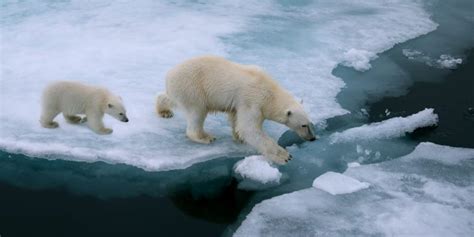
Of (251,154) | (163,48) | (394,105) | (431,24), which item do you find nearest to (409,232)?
(251,154)

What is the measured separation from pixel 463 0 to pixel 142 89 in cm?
729

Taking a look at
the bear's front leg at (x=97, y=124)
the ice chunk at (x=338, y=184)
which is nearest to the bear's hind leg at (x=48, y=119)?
the bear's front leg at (x=97, y=124)

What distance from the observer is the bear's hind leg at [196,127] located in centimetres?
447

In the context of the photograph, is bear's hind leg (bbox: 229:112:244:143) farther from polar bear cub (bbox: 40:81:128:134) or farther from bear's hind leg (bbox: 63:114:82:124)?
bear's hind leg (bbox: 63:114:82:124)

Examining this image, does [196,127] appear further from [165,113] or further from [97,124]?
[97,124]

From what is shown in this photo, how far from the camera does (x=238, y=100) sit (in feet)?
14.4

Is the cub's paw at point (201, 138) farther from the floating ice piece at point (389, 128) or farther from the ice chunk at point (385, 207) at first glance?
the floating ice piece at point (389, 128)

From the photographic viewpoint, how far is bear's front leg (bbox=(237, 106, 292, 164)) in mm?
4312

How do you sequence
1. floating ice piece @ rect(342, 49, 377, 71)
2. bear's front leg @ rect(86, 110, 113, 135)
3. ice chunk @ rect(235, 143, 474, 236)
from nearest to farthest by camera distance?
ice chunk @ rect(235, 143, 474, 236) < bear's front leg @ rect(86, 110, 113, 135) < floating ice piece @ rect(342, 49, 377, 71)

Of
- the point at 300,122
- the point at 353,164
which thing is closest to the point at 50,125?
the point at 300,122

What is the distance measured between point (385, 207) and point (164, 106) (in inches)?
82.6

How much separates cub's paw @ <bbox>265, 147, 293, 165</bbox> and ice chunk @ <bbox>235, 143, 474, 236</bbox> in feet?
1.36

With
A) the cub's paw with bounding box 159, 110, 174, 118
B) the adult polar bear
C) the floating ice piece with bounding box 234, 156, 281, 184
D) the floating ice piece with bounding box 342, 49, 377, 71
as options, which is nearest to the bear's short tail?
the cub's paw with bounding box 159, 110, 174, 118

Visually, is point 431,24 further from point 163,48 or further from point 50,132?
point 50,132
